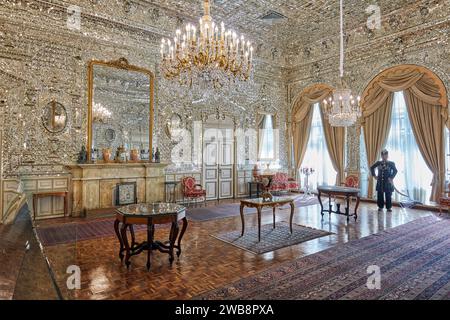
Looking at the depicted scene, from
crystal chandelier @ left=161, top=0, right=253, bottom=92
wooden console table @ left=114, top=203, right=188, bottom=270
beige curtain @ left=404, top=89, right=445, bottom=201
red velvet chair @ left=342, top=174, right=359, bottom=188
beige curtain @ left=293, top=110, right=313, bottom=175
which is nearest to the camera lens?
wooden console table @ left=114, top=203, right=188, bottom=270

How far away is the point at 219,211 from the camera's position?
7441 millimetres

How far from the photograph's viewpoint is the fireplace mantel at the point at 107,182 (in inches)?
266

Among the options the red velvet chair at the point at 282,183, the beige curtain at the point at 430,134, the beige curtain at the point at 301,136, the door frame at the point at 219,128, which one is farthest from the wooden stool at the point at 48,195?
the beige curtain at the point at 430,134

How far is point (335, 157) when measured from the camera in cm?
932

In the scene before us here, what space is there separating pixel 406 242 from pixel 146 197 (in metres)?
5.97

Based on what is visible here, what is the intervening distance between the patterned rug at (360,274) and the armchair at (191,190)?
437 centimetres

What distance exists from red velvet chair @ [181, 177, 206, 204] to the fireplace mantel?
63 centimetres

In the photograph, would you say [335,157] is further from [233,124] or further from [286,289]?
[286,289]

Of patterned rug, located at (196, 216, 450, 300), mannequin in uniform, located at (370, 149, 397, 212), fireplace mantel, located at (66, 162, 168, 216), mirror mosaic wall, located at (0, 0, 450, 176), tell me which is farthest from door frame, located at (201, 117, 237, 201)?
patterned rug, located at (196, 216, 450, 300)

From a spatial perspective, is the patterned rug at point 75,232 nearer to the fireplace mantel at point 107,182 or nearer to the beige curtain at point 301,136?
the fireplace mantel at point 107,182

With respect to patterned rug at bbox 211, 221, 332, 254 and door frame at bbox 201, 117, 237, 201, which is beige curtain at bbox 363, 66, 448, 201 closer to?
patterned rug at bbox 211, 221, 332, 254

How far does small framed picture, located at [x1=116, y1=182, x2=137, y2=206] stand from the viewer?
7.24m

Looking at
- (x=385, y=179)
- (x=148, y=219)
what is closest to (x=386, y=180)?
(x=385, y=179)
